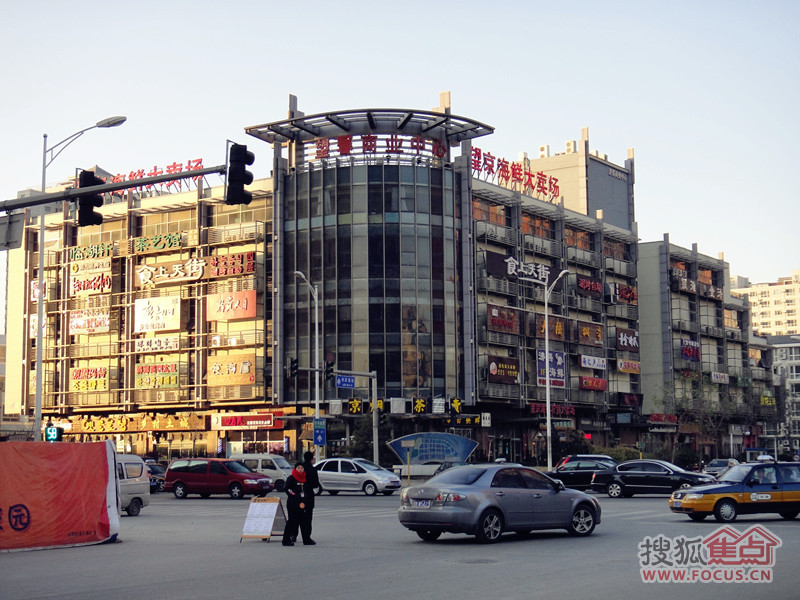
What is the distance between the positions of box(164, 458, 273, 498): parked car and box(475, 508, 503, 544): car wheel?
2366 cm

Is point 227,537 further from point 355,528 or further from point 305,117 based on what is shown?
point 305,117

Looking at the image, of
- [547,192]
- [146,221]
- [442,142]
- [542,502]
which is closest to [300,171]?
[442,142]

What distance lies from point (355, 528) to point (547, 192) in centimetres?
6398

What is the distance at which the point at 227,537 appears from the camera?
71.8 ft

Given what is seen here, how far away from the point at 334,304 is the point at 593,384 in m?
24.7

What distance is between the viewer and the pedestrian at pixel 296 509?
19.2m

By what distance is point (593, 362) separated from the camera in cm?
8412

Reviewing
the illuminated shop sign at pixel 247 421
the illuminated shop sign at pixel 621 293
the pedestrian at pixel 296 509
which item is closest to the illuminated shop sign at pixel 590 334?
the illuminated shop sign at pixel 621 293

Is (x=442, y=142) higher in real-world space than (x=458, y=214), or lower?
higher

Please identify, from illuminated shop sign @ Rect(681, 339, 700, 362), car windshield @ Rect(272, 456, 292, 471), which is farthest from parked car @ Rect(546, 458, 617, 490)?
illuminated shop sign @ Rect(681, 339, 700, 362)

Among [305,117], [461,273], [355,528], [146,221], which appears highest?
[305,117]

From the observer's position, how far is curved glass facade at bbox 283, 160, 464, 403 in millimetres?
70125

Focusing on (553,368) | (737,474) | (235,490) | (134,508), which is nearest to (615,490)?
(737,474)

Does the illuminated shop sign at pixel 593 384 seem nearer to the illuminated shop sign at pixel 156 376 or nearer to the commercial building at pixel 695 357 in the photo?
the commercial building at pixel 695 357
